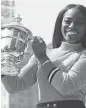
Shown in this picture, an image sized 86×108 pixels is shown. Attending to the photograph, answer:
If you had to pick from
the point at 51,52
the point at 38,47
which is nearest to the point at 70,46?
the point at 51,52

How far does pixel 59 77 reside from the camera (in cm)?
310

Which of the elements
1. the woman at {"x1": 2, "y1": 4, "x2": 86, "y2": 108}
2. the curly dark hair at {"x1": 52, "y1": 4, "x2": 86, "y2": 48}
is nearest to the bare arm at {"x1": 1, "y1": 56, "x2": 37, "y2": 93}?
the woman at {"x1": 2, "y1": 4, "x2": 86, "y2": 108}

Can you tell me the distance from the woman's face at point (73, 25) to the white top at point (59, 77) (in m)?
0.06

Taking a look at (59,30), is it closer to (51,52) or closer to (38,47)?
(51,52)

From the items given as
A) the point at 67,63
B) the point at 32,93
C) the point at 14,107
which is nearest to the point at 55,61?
the point at 67,63

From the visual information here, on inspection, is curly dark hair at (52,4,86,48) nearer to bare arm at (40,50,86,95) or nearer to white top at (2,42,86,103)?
white top at (2,42,86,103)

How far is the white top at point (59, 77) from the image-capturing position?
3.11 m

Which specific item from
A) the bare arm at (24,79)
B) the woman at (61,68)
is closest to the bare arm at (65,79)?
the woman at (61,68)

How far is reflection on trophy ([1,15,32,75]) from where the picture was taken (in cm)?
320

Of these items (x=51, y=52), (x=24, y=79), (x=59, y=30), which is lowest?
(x=24, y=79)

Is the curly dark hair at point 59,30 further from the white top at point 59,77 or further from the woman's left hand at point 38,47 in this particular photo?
the woman's left hand at point 38,47

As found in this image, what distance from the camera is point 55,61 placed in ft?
10.8

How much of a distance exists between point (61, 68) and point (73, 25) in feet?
0.97

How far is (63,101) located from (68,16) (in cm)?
56
